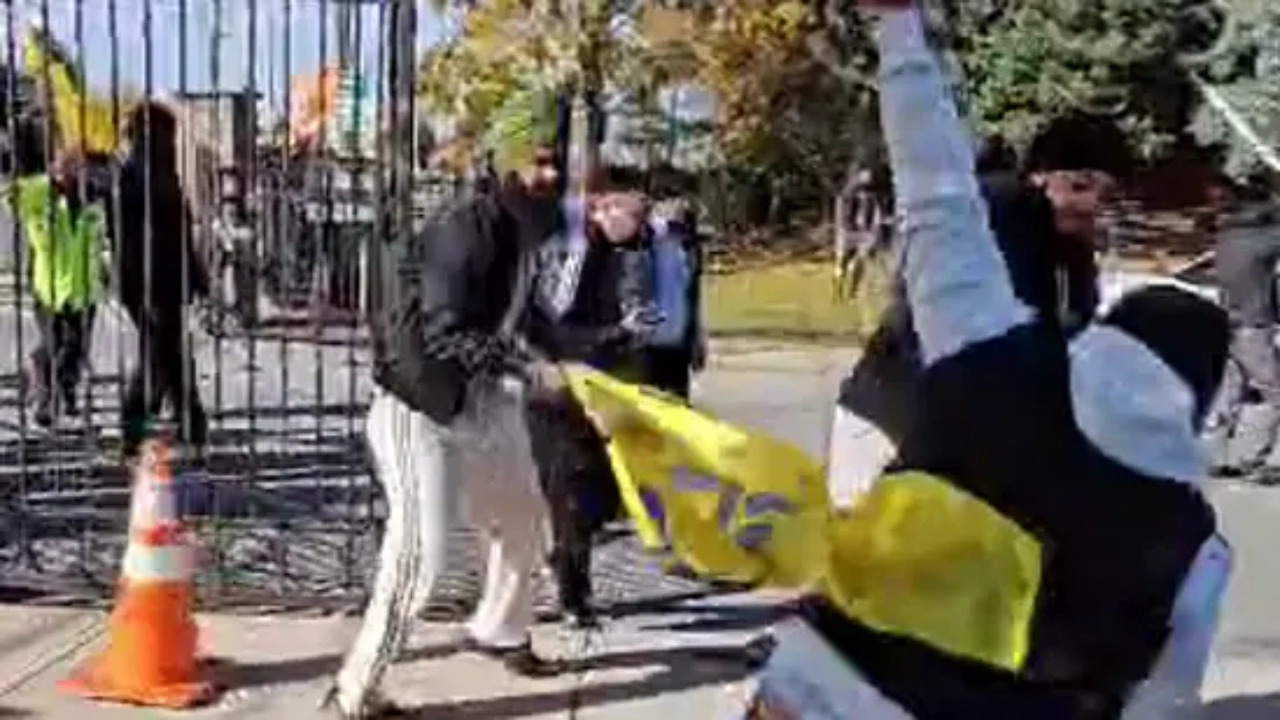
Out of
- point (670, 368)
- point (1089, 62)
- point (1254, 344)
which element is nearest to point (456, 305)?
point (670, 368)

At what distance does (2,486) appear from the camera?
402 inches

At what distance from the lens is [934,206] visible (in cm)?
309

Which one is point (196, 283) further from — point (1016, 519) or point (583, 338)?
point (1016, 519)

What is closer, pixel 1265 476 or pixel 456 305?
pixel 456 305

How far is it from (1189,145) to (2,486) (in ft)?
74.4

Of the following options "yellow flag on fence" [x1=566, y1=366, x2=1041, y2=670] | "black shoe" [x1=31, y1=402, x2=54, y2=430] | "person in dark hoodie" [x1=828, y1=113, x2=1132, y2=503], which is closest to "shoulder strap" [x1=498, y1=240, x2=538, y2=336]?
"person in dark hoodie" [x1=828, y1=113, x2=1132, y2=503]

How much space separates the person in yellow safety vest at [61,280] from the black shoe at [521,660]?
452cm

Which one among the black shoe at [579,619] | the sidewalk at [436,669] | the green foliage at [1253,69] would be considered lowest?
the sidewalk at [436,669]

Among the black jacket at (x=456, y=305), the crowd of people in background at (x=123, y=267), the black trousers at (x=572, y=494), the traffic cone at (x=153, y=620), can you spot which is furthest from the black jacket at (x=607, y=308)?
the crowd of people in background at (x=123, y=267)

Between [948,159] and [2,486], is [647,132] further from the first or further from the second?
[948,159]

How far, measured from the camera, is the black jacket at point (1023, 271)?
5.01m

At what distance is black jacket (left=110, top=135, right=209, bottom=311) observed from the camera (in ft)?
32.7

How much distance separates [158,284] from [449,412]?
15.3 ft

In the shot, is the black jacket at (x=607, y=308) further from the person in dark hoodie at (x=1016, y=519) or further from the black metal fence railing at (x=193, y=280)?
the person in dark hoodie at (x=1016, y=519)
